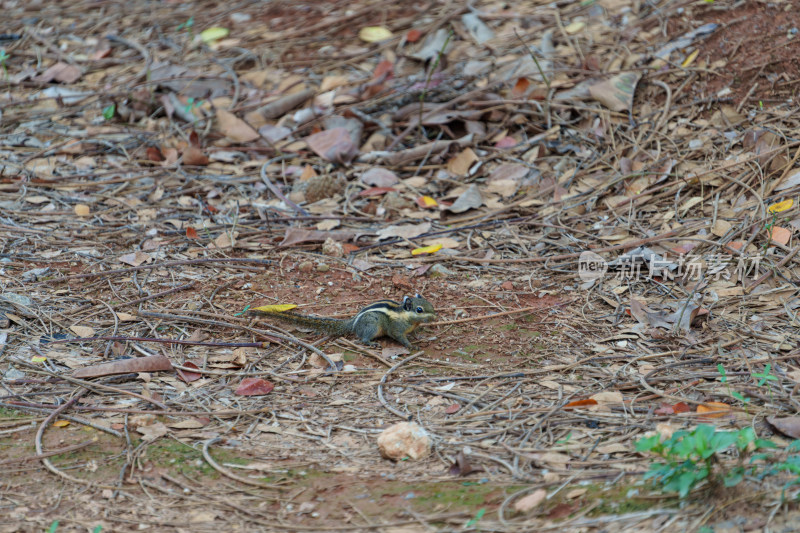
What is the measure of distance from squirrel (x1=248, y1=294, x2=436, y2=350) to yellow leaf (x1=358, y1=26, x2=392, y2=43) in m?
4.32

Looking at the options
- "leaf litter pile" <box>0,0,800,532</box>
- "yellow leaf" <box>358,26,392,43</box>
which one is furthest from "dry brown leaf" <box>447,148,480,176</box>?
"yellow leaf" <box>358,26,392,43</box>

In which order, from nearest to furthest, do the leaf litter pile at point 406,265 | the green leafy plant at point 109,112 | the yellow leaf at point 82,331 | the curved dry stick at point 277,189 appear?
the leaf litter pile at point 406,265
the yellow leaf at point 82,331
the curved dry stick at point 277,189
the green leafy plant at point 109,112

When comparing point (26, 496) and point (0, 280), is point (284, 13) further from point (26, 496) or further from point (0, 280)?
point (26, 496)

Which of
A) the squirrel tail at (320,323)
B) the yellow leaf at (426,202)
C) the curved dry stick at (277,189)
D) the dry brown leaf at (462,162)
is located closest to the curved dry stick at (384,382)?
the squirrel tail at (320,323)

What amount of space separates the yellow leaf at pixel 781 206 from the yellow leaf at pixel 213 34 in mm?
5954

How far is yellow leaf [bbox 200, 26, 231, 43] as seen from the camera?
26.7 feet

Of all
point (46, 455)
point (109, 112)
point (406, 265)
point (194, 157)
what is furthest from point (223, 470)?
point (109, 112)

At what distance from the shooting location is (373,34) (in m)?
7.75

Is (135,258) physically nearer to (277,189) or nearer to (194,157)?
(277,189)

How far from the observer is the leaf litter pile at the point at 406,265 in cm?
290

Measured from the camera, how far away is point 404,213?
5.62 meters

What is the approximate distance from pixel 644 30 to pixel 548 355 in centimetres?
405

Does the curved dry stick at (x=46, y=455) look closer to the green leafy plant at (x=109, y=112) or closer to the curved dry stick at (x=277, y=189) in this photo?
the curved dry stick at (x=277, y=189)

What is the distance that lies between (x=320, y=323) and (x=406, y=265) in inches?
38.3
